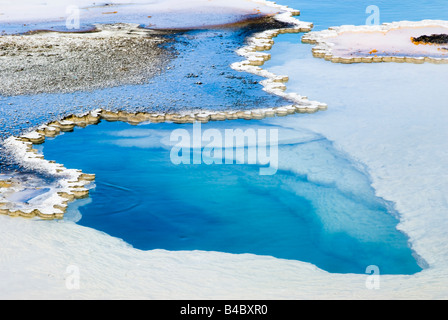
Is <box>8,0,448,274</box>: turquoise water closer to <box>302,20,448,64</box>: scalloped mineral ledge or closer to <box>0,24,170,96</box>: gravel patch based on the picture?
<box>0,24,170,96</box>: gravel patch

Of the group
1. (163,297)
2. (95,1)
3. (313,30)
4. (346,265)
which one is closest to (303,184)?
(346,265)

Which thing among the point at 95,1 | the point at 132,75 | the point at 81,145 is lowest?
the point at 81,145

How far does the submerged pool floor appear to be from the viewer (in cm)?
530

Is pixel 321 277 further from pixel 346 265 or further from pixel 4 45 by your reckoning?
pixel 4 45

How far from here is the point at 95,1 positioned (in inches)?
652

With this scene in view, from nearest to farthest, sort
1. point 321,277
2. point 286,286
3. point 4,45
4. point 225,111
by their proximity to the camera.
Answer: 1. point 286,286
2. point 321,277
3. point 225,111
4. point 4,45

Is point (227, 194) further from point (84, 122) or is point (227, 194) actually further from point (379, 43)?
point (379, 43)

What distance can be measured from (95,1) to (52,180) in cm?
1164

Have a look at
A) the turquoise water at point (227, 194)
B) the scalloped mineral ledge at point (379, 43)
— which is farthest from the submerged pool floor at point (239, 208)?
the scalloped mineral ledge at point (379, 43)

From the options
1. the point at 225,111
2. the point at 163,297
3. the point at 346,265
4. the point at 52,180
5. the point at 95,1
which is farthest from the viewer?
the point at 95,1

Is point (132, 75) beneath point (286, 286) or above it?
above
